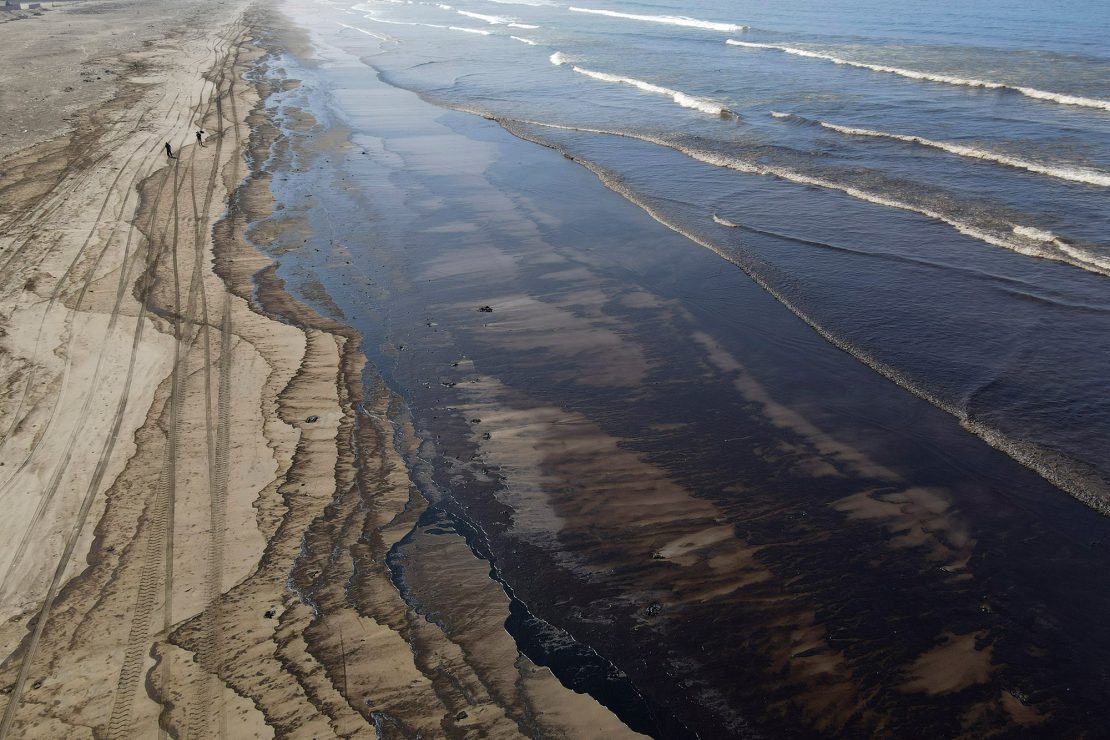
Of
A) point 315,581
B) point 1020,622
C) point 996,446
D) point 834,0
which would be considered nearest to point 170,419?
point 315,581

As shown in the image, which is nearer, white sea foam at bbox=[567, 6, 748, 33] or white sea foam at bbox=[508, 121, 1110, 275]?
white sea foam at bbox=[508, 121, 1110, 275]

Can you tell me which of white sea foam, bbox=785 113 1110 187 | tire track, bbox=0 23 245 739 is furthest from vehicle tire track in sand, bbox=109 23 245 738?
white sea foam, bbox=785 113 1110 187

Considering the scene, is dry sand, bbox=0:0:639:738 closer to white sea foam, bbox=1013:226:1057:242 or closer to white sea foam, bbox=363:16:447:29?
white sea foam, bbox=1013:226:1057:242

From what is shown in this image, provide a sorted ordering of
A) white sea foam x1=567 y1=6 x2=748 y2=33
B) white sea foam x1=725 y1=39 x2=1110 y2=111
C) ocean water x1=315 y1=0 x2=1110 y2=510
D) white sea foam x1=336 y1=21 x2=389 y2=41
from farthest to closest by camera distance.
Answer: white sea foam x1=336 y1=21 x2=389 y2=41 < white sea foam x1=567 y1=6 x2=748 y2=33 < white sea foam x1=725 y1=39 x2=1110 y2=111 < ocean water x1=315 y1=0 x2=1110 y2=510

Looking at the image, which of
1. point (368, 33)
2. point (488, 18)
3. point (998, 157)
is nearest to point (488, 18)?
point (488, 18)

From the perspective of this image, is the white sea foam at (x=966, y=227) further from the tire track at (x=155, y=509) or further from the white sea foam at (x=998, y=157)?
the tire track at (x=155, y=509)
